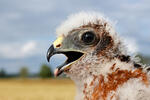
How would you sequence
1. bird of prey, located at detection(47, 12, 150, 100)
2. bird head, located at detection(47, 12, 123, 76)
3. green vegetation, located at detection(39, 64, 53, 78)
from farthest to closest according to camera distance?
green vegetation, located at detection(39, 64, 53, 78) < bird head, located at detection(47, 12, 123, 76) < bird of prey, located at detection(47, 12, 150, 100)

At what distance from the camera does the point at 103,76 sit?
4047mm

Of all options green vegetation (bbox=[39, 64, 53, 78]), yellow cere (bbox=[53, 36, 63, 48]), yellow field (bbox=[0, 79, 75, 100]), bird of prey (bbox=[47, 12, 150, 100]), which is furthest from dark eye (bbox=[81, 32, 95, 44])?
green vegetation (bbox=[39, 64, 53, 78])

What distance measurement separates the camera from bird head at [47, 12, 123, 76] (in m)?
4.19

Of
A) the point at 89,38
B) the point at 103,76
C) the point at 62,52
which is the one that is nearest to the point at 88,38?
the point at 89,38

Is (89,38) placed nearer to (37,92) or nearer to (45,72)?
(37,92)

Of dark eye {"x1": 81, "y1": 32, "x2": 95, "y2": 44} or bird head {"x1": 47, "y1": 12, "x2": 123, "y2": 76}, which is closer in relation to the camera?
bird head {"x1": 47, "y1": 12, "x2": 123, "y2": 76}

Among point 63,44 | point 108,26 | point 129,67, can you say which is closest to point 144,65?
point 129,67

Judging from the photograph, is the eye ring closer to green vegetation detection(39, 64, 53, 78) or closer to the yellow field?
the yellow field

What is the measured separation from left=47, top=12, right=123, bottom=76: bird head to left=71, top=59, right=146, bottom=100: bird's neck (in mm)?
96

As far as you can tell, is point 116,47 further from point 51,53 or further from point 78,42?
point 51,53

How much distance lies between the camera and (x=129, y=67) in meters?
4.03

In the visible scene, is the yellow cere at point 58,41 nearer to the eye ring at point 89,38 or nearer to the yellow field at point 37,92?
the eye ring at point 89,38

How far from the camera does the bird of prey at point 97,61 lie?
3.95 m

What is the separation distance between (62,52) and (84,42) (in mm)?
342
